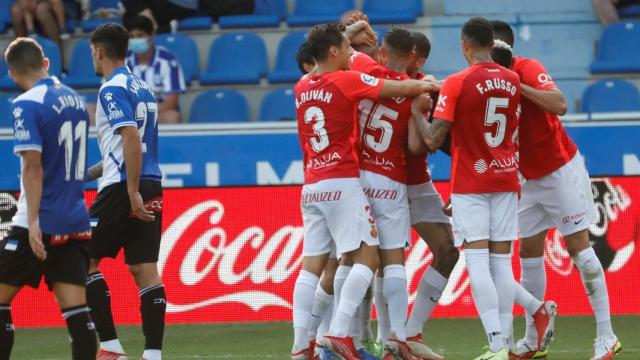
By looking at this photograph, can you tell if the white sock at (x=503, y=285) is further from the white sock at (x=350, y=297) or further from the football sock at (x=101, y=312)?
the football sock at (x=101, y=312)

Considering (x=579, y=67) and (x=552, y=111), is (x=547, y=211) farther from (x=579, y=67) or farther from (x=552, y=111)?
(x=579, y=67)

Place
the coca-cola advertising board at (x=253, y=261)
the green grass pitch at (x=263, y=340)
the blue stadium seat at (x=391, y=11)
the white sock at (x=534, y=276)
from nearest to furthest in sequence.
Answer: the white sock at (x=534, y=276), the green grass pitch at (x=263, y=340), the coca-cola advertising board at (x=253, y=261), the blue stadium seat at (x=391, y=11)

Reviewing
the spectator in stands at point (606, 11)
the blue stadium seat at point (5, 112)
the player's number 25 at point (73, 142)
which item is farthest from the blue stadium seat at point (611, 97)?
the player's number 25 at point (73, 142)

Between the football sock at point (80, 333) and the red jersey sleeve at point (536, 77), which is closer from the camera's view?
the football sock at point (80, 333)

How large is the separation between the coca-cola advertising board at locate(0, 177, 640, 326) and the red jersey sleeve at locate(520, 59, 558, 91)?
8.99ft

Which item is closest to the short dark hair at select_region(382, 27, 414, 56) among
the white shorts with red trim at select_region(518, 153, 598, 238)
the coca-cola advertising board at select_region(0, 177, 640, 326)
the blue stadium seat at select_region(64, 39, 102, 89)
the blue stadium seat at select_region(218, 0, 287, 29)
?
the white shorts with red trim at select_region(518, 153, 598, 238)

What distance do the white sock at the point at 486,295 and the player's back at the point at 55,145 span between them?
7.46ft

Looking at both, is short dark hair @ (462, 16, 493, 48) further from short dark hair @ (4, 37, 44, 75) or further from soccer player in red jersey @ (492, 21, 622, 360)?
short dark hair @ (4, 37, 44, 75)

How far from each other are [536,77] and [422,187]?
1028 mm

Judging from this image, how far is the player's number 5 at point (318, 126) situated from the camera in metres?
7.19

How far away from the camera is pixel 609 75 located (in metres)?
13.7

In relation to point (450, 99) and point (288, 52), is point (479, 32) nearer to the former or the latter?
point (450, 99)

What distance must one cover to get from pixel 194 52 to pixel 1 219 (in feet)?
14.8

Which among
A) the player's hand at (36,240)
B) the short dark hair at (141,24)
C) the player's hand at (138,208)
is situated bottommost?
the player's hand at (138,208)
